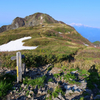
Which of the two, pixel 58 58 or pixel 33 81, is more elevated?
pixel 58 58

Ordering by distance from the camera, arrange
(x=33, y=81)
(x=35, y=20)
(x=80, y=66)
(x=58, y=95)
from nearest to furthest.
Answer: (x=58, y=95) < (x=33, y=81) < (x=80, y=66) < (x=35, y=20)

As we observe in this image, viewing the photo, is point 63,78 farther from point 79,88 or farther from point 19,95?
point 19,95

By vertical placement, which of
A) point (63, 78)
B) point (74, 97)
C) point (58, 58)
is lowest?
point (74, 97)

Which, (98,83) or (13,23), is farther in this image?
(13,23)

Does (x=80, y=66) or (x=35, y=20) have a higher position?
(x=35, y=20)

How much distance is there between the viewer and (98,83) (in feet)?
25.5

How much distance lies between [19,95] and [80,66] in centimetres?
772

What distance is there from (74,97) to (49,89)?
5.61ft

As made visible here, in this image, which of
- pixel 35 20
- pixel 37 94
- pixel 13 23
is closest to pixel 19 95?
pixel 37 94

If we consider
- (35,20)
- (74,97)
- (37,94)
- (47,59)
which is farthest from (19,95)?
(35,20)

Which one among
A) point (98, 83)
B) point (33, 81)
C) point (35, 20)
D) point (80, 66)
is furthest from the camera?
point (35, 20)

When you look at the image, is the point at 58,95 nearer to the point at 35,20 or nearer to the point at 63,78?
the point at 63,78

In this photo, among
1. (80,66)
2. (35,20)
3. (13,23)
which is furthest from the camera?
(13,23)

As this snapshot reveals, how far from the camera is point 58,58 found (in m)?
14.4
